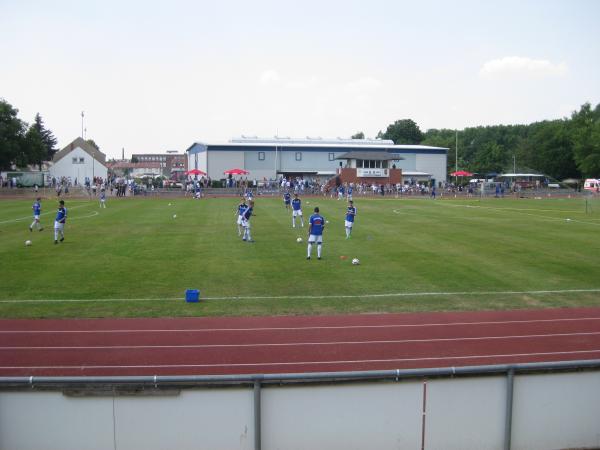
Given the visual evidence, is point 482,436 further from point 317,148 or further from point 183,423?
point 317,148

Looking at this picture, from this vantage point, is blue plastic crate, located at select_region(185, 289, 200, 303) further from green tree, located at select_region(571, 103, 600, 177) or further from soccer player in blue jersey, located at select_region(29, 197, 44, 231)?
green tree, located at select_region(571, 103, 600, 177)

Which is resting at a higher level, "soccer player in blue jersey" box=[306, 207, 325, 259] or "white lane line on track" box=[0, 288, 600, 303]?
"soccer player in blue jersey" box=[306, 207, 325, 259]

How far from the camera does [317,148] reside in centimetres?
9681

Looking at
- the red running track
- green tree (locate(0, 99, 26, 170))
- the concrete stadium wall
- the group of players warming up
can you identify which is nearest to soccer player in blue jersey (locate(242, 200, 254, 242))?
the group of players warming up

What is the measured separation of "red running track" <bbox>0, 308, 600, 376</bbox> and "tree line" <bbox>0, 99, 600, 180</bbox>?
8160 centimetres

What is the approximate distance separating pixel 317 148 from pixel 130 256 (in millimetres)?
72555

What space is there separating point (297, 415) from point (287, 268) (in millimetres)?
16873

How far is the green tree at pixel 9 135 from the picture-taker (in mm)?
85619

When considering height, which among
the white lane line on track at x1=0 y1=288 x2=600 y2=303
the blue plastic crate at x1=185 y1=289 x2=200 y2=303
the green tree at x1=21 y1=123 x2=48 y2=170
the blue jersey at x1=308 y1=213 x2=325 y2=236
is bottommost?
the white lane line on track at x1=0 y1=288 x2=600 y2=303

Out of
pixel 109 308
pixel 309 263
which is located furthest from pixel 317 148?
pixel 109 308

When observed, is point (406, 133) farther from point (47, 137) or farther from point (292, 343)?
point (292, 343)

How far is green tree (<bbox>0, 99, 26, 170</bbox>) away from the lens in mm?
85619

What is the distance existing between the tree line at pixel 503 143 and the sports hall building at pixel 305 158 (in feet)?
24.5

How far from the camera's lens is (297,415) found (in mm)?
6875
